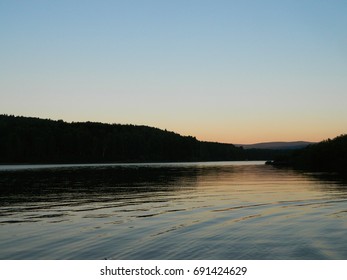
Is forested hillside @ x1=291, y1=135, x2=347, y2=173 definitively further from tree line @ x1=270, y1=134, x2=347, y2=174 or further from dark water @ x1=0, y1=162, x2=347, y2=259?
dark water @ x1=0, y1=162, x2=347, y2=259

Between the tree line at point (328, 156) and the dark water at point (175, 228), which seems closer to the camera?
the dark water at point (175, 228)

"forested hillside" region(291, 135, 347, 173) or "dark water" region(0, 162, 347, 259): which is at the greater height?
"forested hillside" region(291, 135, 347, 173)

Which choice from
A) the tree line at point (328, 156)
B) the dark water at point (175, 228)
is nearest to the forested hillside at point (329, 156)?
the tree line at point (328, 156)

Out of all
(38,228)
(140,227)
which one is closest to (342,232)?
(140,227)

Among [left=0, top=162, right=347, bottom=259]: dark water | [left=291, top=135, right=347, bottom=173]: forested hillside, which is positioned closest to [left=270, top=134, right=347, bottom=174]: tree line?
[left=291, top=135, right=347, bottom=173]: forested hillside

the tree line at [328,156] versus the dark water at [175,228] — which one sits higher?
the tree line at [328,156]

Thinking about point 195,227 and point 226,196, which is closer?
point 195,227

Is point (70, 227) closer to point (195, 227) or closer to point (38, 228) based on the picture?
point (38, 228)

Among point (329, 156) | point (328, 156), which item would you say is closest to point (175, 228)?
point (329, 156)

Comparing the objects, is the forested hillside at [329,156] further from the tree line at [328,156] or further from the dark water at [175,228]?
the dark water at [175,228]
